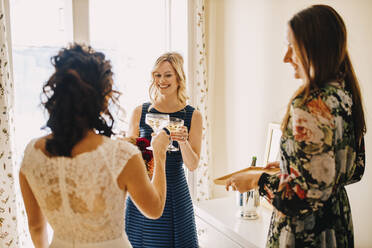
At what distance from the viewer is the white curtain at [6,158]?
6.64ft

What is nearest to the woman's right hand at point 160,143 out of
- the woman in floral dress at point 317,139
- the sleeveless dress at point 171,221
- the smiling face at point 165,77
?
the woman in floral dress at point 317,139

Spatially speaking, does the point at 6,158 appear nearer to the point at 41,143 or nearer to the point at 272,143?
the point at 41,143

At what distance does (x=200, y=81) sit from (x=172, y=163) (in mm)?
1141

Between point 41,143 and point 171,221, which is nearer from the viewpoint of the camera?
point 41,143

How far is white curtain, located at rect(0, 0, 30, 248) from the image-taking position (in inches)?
79.7

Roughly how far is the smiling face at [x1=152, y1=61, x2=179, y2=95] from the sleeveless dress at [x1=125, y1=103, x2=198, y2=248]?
0.29m

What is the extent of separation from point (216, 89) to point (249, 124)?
57 centimetres

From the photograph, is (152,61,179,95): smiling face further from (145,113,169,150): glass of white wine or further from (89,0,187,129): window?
(89,0,187,129): window

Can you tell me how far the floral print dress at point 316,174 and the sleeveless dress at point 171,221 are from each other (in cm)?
82

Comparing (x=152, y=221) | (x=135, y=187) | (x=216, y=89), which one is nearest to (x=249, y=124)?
(x=216, y=89)

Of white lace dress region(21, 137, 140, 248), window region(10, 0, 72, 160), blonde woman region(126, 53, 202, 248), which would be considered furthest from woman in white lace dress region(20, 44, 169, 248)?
window region(10, 0, 72, 160)

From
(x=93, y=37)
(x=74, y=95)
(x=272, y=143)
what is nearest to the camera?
(x=74, y=95)

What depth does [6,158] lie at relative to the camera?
2.08 meters

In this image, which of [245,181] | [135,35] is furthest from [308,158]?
[135,35]
